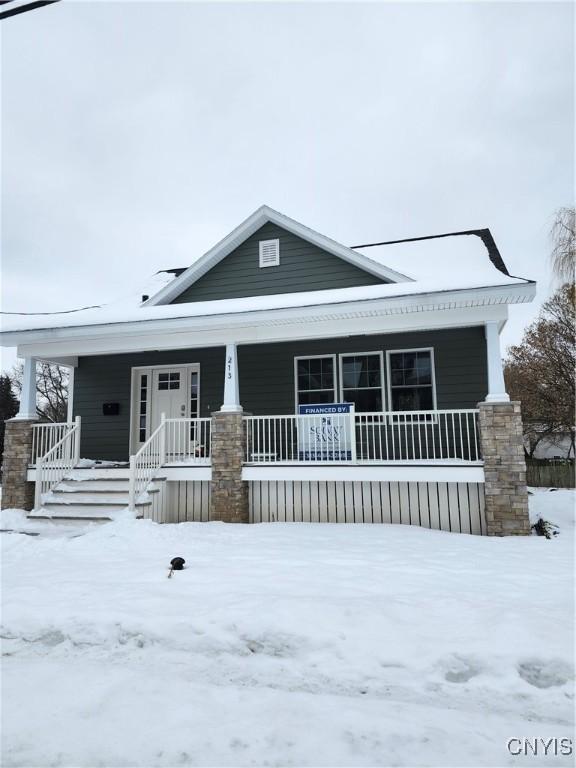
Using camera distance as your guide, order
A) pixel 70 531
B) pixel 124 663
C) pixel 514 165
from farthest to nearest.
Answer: pixel 514 165 → pixel 70 531 → pixel 124 663

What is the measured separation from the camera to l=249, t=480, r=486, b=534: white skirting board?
836 centimetres

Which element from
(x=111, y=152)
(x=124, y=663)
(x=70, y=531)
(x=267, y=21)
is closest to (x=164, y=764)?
(x=124, y=663)

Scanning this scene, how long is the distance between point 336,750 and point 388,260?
→ 32.1ft

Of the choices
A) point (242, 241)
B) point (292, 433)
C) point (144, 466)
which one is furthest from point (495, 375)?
point (242, 241)

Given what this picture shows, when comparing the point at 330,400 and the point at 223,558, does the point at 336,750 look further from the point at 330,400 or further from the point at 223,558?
the point at 330,400

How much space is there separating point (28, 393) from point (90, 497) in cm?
286

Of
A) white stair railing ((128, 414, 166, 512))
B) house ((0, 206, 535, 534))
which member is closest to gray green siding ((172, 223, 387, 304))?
house ((0, 206, 535, 534))

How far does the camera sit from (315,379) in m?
11.2

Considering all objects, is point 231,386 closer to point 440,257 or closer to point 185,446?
point 185,446

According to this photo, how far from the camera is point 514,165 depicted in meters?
27.1

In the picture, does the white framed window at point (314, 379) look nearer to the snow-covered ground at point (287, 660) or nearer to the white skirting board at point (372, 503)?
the white skirting board at point (372, 503)

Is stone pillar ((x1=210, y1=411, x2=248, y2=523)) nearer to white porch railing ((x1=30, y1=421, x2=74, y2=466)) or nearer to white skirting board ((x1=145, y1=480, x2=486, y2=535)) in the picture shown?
white skirting board ((x1=145, y1=480, x2=486, y2=535))

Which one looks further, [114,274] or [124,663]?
[114,274]

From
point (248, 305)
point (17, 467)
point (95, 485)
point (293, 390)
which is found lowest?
point (95, 485)
